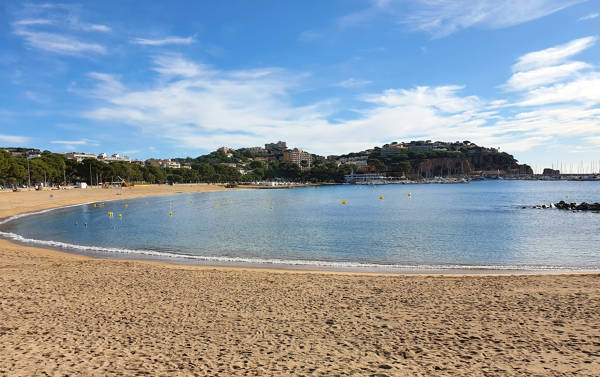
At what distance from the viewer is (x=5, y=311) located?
819cm

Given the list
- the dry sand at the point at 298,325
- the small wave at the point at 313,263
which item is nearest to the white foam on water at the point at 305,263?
the small wave at the point at 313,263

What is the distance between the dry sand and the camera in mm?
5688

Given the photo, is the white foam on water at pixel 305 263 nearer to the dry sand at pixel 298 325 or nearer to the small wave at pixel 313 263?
the small wave at pixel 313 263

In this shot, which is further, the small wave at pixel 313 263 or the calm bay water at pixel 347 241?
the calm bay water at pixel 347 241

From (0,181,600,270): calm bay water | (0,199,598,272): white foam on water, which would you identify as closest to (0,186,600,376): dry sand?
(0,199,598,272): white foam on water

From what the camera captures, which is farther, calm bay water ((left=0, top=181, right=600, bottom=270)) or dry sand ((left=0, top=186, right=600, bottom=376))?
calm bay water ((left=0, top=181, right=600, bottom=270))

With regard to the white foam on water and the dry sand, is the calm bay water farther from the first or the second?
the dry sand

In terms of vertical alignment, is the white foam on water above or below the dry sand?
below

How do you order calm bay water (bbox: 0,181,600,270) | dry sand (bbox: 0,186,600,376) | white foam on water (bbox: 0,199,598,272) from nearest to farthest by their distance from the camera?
1. dry sand (bbox: 0,186,600,376)
2. white foam on water (bbox: 0,199,598,272)
3. calm bay water (bbox: 0,181,600,270)

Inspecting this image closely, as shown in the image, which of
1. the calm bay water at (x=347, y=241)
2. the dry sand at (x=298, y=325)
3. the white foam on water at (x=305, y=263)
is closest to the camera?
the dry sand at (x=298, y=325)

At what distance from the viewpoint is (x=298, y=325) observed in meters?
7.66

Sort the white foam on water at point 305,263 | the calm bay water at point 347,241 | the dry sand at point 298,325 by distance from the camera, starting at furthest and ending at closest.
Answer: the calm bay water at point 347,241
the white foam on water at point 305,263
the dry sand at point 298,325

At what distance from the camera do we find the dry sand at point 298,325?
5.69m

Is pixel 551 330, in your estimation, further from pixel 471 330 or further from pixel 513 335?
pixel 471 330
